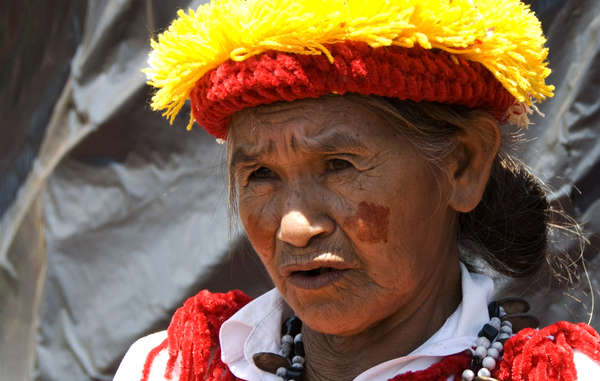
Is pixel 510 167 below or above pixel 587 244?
above

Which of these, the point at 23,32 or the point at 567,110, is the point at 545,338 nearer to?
the point at 567,110

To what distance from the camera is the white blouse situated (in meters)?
1.61

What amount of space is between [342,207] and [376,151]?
0.14m

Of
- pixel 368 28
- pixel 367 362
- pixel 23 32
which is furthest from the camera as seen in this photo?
pixel 23 32

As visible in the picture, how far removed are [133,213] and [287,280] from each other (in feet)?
4.55

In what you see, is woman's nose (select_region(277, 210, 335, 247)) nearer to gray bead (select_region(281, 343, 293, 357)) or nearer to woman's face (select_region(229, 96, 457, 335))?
woman's face (select_region(229, 96, 457, 335))

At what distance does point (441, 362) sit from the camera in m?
1.57

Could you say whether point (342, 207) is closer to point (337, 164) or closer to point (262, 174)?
point (337, 164)

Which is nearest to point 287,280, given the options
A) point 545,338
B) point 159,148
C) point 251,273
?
point 545,338

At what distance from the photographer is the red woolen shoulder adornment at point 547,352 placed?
4.90 ft

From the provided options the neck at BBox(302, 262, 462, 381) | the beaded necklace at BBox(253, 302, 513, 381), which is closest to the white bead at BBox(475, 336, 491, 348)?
the beaded necklace at BBox(253, 302, 513, 381)

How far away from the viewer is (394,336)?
1.72m

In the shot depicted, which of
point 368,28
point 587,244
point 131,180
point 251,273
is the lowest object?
point 587,244

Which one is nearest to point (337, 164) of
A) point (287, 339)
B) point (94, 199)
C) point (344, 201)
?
point (344, 201)
